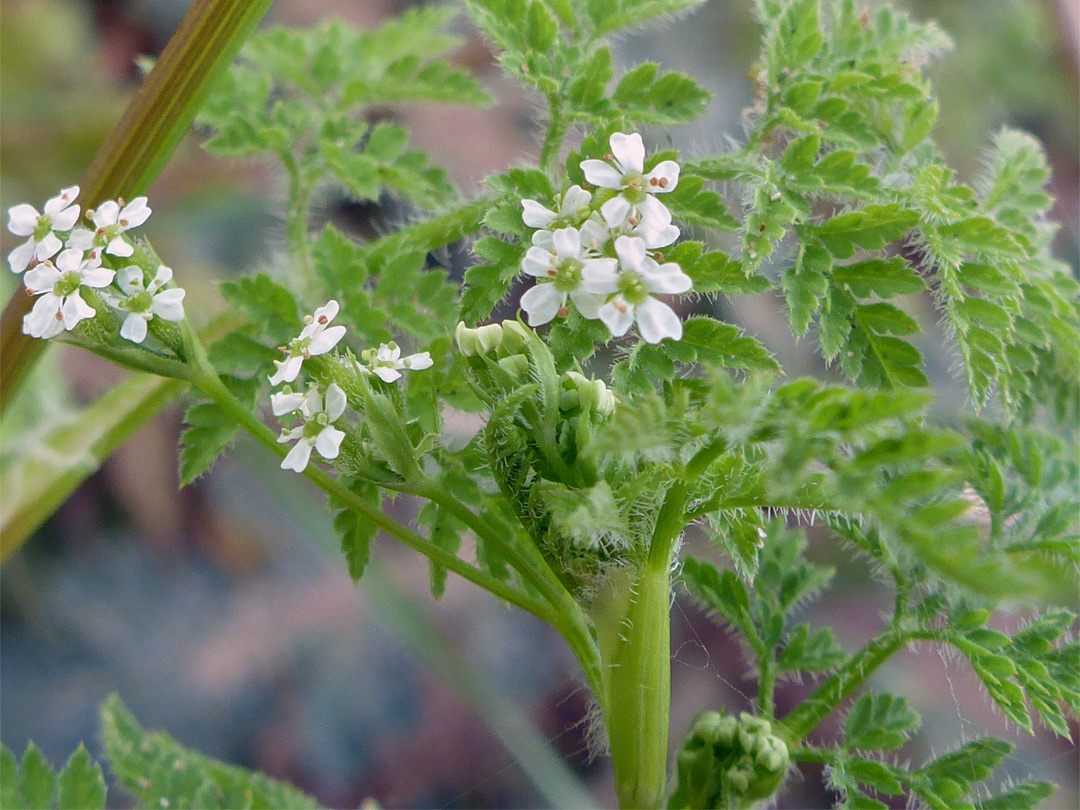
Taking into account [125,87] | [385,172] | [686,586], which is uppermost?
[385,172]

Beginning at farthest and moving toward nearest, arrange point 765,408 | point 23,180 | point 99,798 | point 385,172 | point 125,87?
1. point 125,87
2. point 23,180
3. point 385,172
4. point 99,798
5. point 765,408

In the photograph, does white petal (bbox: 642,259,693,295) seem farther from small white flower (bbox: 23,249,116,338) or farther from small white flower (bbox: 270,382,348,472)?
small white flower (bbox: 23,249,116,338)

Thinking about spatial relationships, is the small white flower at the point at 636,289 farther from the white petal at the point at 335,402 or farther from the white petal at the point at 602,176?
the white petal at the point at 335,402

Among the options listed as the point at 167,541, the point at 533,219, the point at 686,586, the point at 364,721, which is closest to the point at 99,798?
the point at 686,586

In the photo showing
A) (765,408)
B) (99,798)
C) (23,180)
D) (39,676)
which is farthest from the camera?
(23,180)

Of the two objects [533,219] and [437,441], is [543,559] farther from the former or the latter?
[533,219]

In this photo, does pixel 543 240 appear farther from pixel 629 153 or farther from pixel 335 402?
pixel 335 402

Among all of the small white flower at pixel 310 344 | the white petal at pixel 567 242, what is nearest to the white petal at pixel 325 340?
the small white flower at pixel 310 344
